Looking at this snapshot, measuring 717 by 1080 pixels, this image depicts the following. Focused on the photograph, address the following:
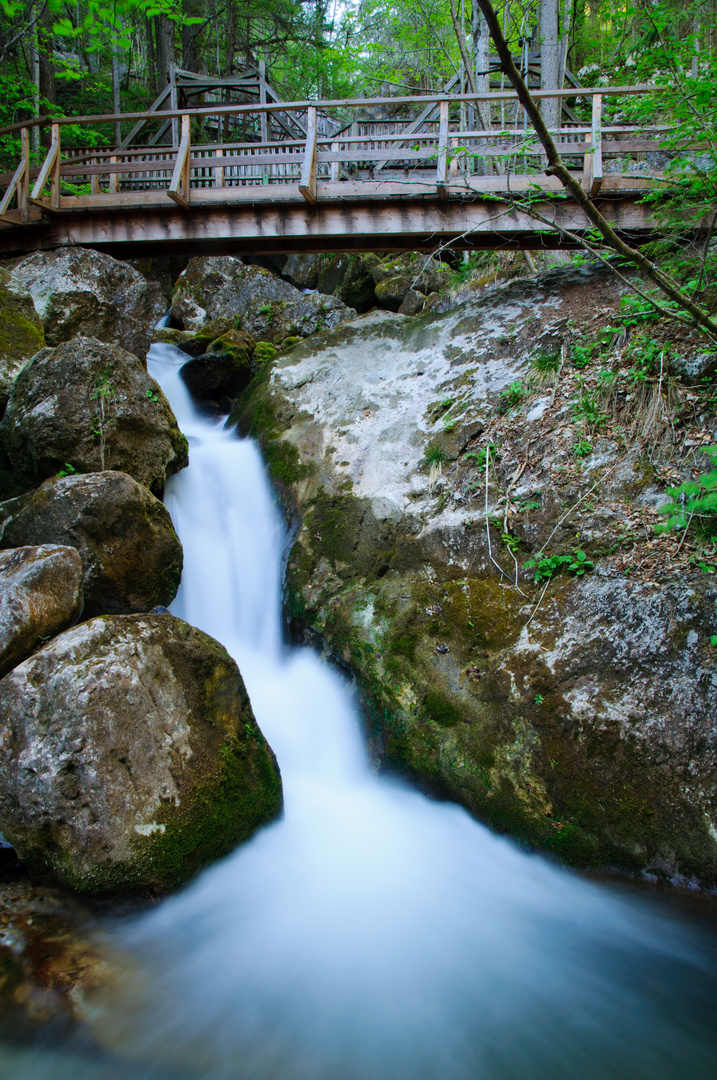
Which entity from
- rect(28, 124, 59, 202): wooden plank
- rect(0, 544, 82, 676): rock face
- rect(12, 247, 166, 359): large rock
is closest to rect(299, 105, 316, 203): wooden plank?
rect(12, 247, 166, 359): large rock

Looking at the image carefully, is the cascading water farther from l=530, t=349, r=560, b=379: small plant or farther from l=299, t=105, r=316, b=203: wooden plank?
l=299, t=105, r=316, b=203: wooden plank

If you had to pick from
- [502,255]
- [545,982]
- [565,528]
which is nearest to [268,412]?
[565,528]

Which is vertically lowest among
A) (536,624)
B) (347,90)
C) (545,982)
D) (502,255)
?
(545,982)

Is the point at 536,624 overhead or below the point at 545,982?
overhead

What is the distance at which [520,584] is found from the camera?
15.4 feet

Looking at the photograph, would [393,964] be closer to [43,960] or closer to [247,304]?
[43,960]

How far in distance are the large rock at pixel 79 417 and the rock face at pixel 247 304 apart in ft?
21.7

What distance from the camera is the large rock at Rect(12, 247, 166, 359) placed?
788cm

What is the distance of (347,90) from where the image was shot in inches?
896

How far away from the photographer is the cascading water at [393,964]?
2822mm

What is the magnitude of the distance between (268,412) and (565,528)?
4.37 meters

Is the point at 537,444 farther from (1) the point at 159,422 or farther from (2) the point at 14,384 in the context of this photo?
(2) the point at 14,384

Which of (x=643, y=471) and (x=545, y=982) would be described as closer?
(x=545, y=982)

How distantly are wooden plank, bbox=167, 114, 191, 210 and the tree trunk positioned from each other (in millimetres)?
5581
